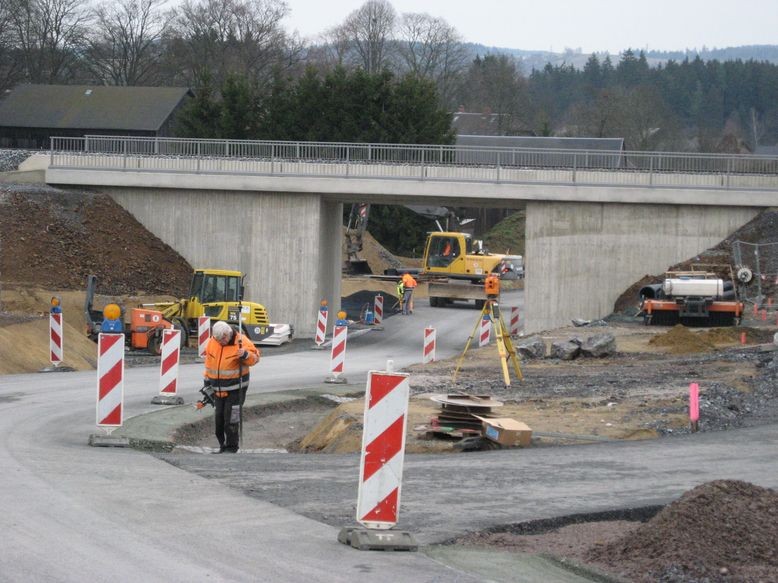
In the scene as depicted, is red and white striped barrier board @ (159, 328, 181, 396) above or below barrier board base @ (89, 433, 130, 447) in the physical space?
above

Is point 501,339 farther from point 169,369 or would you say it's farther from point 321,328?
point 321,328

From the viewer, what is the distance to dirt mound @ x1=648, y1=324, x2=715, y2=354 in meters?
30.2

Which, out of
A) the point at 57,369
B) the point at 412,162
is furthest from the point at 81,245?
the point at 57,369

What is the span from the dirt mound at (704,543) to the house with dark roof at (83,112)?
66814 mm

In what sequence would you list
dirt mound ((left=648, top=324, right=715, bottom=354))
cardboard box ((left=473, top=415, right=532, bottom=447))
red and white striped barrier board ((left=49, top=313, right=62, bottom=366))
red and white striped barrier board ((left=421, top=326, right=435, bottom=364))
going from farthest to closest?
1. red and white striped barrier board ((left=421, top=326, right=435, bottom=364))
2. dirt mound ((left=648, top=324, right=715, bottom=354))
3. red and white striped barrier board ((left=49, top=313, right=62, bottom=366))
4. cardboard box ((left=473, top=415, right=532, bottom=447))

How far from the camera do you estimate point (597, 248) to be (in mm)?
42938

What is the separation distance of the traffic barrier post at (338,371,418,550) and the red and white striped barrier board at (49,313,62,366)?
737 inches

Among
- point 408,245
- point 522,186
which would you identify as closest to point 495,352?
point 522,186

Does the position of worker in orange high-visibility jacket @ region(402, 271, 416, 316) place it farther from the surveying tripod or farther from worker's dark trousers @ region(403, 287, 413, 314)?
the surveying tripod

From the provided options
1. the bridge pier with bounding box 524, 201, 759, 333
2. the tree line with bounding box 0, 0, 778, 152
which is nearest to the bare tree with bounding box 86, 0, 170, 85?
the tree line with bounding box 0, 0, 778, 152

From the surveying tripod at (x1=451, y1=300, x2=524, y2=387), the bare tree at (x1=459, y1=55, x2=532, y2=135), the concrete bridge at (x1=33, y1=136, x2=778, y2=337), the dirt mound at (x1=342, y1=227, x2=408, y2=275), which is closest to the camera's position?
the surveying tripod at (x1=451, y1=300, x2=524, y2=387)

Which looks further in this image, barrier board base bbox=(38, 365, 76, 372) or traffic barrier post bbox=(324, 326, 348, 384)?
barrier board base bbox=(38, 365, 76, 372)

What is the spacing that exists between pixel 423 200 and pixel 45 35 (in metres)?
57.3

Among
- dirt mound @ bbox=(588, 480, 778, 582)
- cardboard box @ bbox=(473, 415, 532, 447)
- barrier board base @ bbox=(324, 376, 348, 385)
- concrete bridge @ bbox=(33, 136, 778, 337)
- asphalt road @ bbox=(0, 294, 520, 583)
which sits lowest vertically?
barrier board base @ bbox=(324, 376, 348, 385)
